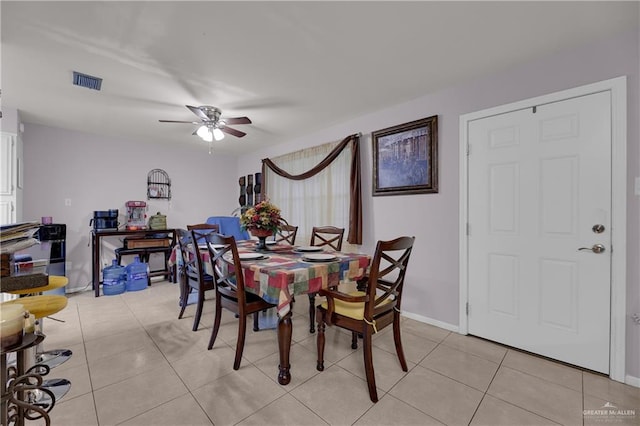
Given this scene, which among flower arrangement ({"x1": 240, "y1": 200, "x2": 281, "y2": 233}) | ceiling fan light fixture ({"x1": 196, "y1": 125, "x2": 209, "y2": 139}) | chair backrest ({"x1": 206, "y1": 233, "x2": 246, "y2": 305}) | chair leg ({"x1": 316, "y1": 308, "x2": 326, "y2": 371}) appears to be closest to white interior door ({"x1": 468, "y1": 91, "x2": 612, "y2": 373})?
chair leg ({"x1": 316, "y1": 308, "x2": 326, "y2": 371})

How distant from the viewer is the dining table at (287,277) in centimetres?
174

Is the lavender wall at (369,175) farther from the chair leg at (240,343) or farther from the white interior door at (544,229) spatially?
the chair leg at (240,343)

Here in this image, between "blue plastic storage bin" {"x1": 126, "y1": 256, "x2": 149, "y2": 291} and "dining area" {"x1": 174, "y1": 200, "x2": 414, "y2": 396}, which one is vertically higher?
"dining area" {"x1": 174, "y1": 200, "x2": 414, "y2": 396}

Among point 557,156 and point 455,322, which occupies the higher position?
point 557,156

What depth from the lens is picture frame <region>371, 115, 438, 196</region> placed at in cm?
277

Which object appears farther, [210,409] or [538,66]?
[538,66]

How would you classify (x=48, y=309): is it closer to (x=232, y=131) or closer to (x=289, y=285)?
(x=289, y=285)

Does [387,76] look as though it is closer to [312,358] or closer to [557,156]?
[557,156]

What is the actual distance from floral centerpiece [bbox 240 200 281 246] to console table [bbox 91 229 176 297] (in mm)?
2585

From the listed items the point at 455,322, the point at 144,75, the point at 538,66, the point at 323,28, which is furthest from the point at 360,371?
the point at 144,75

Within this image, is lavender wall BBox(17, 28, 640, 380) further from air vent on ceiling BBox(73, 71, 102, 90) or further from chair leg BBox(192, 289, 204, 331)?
air vent on ceiling BBox(73, 71, 102, 90)

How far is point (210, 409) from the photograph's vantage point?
1.59 metres

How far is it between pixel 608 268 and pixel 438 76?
1.95 m

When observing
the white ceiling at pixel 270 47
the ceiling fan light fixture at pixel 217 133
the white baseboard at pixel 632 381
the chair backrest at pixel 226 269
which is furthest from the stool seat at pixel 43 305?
the white baseboard at pixel 632 381
